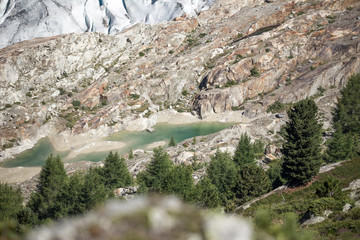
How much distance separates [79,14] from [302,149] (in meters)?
156

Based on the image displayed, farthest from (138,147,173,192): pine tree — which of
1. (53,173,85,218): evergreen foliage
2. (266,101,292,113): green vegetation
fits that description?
(266,101,292,113): green vegetation

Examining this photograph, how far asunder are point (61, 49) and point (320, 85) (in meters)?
98.6

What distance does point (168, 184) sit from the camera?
2872 cm

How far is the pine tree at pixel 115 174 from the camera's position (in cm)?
3909

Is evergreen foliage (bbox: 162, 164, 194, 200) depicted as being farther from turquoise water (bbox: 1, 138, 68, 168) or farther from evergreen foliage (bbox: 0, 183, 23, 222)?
turquoise water (bbox: 1, 138, 68, 168)

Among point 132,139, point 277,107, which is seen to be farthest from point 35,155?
point 277,107

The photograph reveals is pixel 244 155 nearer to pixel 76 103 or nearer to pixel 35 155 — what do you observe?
pixel 35 155

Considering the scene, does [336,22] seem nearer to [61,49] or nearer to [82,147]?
[82,147]

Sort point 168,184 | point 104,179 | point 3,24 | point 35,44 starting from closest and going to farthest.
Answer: point 168,184
point 104,179
point 35,44
point 3,24

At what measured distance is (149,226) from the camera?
3057 mm

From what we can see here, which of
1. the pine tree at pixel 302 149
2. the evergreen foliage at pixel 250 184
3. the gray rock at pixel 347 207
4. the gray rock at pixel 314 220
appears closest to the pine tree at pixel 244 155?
the evergreen foliage at pixel 250 184

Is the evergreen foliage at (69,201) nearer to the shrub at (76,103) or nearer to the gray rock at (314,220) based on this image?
the gray rock at (314,220)

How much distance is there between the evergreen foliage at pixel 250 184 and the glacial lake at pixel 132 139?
40.0 meters

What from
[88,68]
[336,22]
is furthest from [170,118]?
[336,22]
